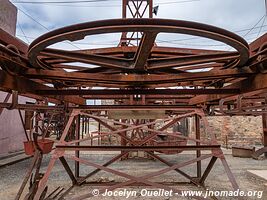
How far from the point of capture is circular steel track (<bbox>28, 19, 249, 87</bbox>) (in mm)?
1666

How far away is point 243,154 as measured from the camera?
30.5 ft

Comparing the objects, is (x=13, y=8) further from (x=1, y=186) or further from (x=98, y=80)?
(x=98, y=80)

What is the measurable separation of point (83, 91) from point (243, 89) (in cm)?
218

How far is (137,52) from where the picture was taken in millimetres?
2260

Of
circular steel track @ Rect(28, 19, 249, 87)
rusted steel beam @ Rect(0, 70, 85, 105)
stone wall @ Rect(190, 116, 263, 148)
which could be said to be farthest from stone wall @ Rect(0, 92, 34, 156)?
stone wall @ Rect(190, 116, 263, 148)

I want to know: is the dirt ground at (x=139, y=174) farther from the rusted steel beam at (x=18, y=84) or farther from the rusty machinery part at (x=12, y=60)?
the rusty machinery part at (x=12, y=60)

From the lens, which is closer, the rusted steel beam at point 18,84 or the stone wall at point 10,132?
the rusted steel beam at point 18,84

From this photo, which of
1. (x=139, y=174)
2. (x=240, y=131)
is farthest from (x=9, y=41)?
(x=240, y=131)

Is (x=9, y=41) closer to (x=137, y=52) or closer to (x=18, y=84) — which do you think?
(x=18, y=84)

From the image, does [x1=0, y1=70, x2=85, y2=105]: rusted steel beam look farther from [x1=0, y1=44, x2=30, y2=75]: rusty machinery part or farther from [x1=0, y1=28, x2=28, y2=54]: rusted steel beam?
[x1=0, y1=28, x2=28, y2=54]: rusted steel beam

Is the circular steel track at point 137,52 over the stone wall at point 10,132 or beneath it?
over

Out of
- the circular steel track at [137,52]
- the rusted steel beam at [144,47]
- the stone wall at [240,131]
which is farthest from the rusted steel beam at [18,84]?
the stone wall at [240,131]

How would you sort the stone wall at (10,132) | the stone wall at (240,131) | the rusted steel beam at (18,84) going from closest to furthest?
the rusted steel beam at (18,84), the stone wall at (10,132), the stone wall at (240,131)

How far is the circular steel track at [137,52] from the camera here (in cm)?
167
